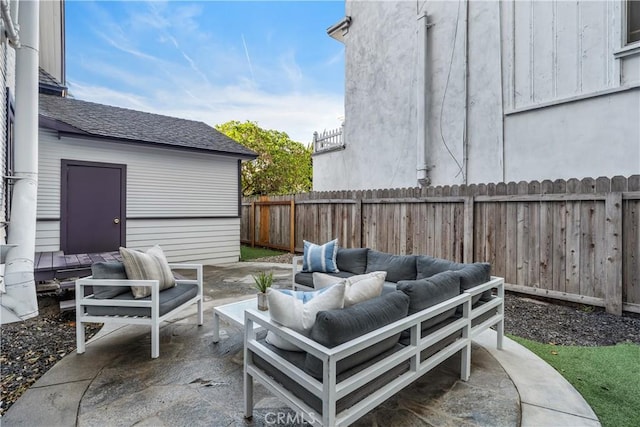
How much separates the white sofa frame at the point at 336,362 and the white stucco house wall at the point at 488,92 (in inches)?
203

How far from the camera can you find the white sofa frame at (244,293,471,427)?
4.90 ft

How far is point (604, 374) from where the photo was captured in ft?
8.24

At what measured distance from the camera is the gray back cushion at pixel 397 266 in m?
3.73

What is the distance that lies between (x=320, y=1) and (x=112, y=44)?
316 inches

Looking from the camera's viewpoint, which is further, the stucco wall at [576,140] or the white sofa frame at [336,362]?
the stucco wall at [576,140]

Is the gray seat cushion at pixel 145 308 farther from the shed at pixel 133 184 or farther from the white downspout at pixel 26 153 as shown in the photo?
the shed at pixel 133 184

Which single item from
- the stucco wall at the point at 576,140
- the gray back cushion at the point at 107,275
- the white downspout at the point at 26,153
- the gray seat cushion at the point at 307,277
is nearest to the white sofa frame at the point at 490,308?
the gray seat cushion at the point at 307,277

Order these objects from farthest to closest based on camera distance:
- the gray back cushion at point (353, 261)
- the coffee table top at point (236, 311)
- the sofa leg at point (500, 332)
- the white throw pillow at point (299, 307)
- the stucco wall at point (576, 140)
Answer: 1. the stucco wall at point (576, 140)
2. the gray back cushion at point (353, 261)
3. the sofa leg at point (500, 332)
4. the coffee table top at point (236, 311)
5. the white throw pillow at point (299, 307)

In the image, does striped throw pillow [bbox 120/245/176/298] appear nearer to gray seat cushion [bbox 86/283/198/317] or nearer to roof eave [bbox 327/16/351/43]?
gray seat cushion [bbox 86/283/198/317]

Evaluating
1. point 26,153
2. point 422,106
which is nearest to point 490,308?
point 26,153

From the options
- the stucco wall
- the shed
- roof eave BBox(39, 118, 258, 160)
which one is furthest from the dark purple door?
the stucco wall

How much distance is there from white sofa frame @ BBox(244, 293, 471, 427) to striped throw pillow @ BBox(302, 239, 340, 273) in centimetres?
230

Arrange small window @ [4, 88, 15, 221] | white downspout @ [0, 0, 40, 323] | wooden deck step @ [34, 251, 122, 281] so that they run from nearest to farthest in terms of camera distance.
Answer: white downspout @ [0, 0, 40, 323] → small window @ [4, 88, 15, 221] → wooden deck step @ [34, 251, 122, 281]

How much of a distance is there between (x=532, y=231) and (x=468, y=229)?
91 cm
